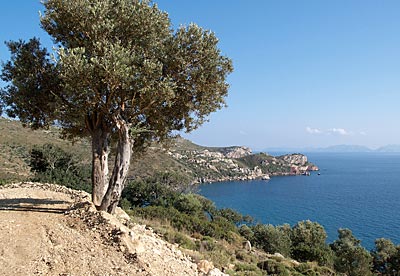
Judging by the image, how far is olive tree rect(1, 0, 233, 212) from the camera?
809 centimetres

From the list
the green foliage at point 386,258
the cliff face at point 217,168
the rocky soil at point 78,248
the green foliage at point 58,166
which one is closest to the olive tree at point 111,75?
the rocky soil at point 78,248

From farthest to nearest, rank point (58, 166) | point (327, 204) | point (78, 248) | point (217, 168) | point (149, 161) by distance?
1. point (217, 168)
2. point (327, 204)
3. point (149, 161)
4. point (58, 166)
5. point (78, 248)

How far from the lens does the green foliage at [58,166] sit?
1331 inches

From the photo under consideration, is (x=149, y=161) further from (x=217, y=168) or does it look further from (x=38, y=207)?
(x=38, y=207)

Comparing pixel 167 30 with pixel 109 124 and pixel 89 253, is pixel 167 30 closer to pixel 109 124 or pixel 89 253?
pixel 109 124

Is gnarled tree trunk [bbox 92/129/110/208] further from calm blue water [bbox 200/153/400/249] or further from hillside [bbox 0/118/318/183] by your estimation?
calm blue water [bbox 200/153/400/249]

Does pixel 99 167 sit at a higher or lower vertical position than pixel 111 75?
lower

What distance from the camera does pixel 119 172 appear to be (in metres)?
9.14

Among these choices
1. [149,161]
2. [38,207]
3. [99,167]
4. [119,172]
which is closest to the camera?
[119,172]

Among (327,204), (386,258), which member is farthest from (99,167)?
(327,204)

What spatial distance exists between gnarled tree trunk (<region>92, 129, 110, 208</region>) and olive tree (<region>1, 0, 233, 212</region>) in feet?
0.10

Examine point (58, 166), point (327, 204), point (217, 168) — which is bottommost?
point (327, 204)

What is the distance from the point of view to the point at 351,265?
106 ft

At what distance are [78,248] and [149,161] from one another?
89.4m
